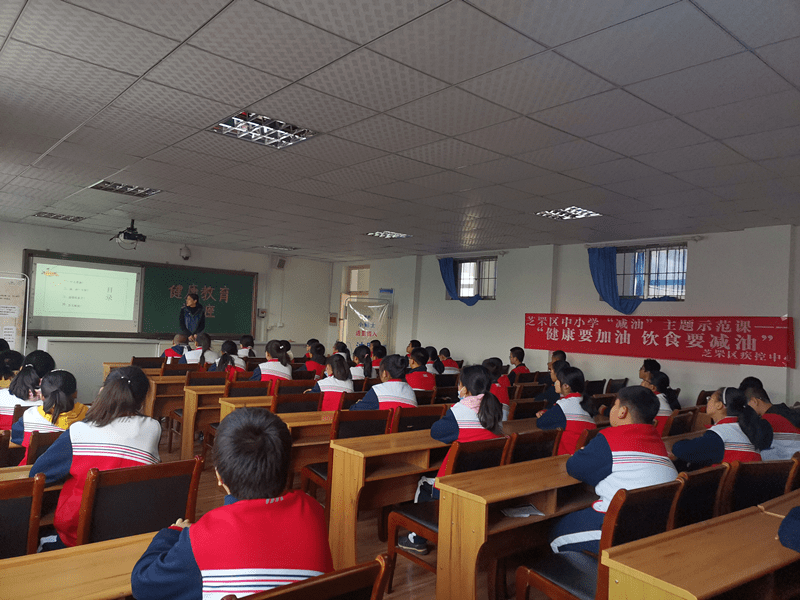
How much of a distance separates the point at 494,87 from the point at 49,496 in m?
2.86

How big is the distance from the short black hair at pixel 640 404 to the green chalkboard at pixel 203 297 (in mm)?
9518

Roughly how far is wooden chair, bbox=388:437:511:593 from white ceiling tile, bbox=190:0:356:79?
199 cm

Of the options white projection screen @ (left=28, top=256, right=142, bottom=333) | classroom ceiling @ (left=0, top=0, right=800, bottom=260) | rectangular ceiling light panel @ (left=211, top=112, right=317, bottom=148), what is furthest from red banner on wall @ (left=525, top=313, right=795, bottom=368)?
white projection screen @ (left=28, top=256, right=142, bottom=333)

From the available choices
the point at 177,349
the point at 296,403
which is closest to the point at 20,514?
the point at 296,403

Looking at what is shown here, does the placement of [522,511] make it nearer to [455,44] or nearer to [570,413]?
[570,413]

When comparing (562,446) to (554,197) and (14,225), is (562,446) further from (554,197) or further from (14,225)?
(14,225)

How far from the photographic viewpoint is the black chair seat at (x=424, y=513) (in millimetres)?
2520

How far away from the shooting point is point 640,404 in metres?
2.39

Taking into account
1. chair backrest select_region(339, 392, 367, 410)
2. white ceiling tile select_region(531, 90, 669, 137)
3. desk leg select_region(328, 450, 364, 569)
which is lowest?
desk leg select_region(328, 450, 364, 569)

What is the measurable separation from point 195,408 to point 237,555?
3689mm

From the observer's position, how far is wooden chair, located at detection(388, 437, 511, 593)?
254 cm

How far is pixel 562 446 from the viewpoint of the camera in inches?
140

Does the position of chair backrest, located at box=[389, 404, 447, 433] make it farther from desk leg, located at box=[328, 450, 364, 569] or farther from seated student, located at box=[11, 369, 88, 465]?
seated student, located at box=[11, 369, 88, 465]

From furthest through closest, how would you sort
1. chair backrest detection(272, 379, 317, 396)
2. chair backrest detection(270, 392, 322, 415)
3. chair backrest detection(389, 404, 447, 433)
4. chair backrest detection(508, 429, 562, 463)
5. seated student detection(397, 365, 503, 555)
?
chair backrest detection(272, 379, 317, 396), chair backrest detection(270, 392, 322, 415), chair backrest detection(389, 404, 447, 433), seated student detection(397, 365, 503, 555), chair backrest detection(508, 429, 562, 463)
